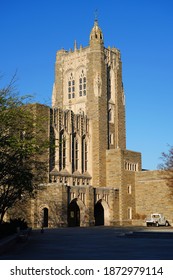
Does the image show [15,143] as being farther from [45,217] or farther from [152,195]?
[152,195]

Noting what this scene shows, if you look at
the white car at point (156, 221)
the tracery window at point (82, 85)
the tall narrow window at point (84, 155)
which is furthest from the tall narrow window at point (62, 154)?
the white car at point (156, 221)

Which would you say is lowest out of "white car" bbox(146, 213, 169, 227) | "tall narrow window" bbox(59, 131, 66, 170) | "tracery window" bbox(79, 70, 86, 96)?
"white car" bbox(146, 213, 169, 227)

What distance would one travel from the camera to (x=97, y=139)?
5709cm

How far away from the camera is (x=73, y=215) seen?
169ft

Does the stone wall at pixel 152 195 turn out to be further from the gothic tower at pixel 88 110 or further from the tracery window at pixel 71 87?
the tracery window at pixel 71 87

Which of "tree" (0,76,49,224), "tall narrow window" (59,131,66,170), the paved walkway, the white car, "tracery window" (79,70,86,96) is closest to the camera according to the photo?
the paved walkway

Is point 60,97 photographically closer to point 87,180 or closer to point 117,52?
point 117,52

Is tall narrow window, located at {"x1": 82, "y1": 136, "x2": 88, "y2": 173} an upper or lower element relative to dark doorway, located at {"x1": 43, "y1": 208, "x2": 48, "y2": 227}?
upper

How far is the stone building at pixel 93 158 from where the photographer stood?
47656mm

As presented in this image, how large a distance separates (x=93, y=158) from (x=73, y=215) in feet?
29.0

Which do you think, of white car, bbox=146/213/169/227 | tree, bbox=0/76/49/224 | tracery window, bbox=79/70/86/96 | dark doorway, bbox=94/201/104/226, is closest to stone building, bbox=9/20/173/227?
dark doorway, bbox=94/201/104/226

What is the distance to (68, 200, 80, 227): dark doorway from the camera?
51303mm

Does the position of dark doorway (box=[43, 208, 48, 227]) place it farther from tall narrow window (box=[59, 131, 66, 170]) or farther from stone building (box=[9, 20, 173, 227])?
tall narrow window (box=[59, 131, 66, 170])
